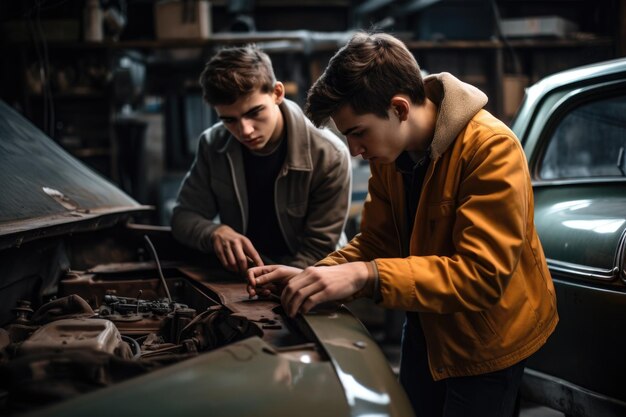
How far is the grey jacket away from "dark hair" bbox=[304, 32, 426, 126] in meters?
0.86

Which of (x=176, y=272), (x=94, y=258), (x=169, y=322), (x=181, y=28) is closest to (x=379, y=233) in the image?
(x=169, y=322)

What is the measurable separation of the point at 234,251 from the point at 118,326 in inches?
20.2

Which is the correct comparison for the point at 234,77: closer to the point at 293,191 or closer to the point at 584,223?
the point at 293,191

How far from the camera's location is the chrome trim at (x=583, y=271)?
2.03 m

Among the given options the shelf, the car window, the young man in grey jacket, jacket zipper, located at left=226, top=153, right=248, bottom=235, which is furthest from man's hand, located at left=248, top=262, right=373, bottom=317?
the shelf

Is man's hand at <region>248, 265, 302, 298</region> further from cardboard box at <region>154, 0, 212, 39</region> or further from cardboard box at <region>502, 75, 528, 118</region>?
cardboard box at <region>502, 75, 528, 118</region>

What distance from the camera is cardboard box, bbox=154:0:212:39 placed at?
5410mm

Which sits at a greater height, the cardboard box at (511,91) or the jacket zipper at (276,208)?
the cardboard box at (511,91)

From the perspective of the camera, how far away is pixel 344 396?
1182mm

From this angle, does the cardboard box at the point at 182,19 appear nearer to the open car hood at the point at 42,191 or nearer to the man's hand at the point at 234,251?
the open car hood at the point at 42,191

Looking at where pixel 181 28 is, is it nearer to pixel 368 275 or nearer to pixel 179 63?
pixel 179 63

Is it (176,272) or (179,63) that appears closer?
(176,272)

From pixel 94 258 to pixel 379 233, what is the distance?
4.08 feet

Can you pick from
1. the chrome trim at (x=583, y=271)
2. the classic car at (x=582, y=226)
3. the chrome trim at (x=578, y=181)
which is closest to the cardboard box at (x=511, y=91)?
the classic car at (x=582, y=226)
